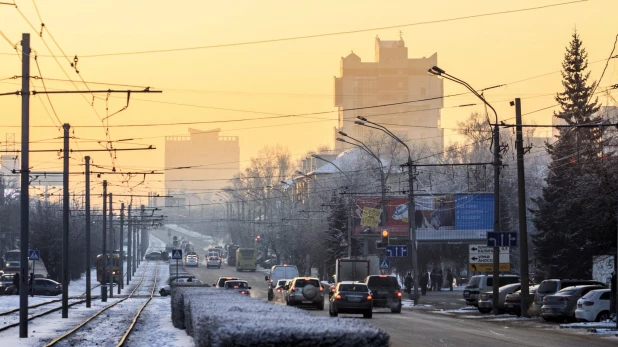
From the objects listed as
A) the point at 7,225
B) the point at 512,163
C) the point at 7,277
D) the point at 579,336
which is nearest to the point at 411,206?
the point at 579,336

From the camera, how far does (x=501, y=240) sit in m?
42.0

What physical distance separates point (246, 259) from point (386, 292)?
251 feet

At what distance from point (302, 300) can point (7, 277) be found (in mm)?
33150

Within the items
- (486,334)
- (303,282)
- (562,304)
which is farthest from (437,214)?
(486,334)

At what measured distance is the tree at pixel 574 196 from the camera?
4181 centimetres

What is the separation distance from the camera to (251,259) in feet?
408

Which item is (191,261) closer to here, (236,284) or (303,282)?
(236,284)

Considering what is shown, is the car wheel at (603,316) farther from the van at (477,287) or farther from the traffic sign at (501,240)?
the van at (477,287)

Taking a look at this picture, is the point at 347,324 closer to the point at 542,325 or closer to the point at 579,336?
the point at 579,336

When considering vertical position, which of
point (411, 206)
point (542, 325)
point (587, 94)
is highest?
point (587, 94)

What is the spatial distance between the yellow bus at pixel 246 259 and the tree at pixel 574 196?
5303cm

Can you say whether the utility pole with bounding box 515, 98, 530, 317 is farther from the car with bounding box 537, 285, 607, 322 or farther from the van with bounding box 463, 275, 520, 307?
the van with bounding box 463, 275, 520, 307

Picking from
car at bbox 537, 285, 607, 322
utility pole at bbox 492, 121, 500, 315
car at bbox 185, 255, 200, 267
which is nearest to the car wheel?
car at bbox 537, 285, 607, 322

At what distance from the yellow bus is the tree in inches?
2088
